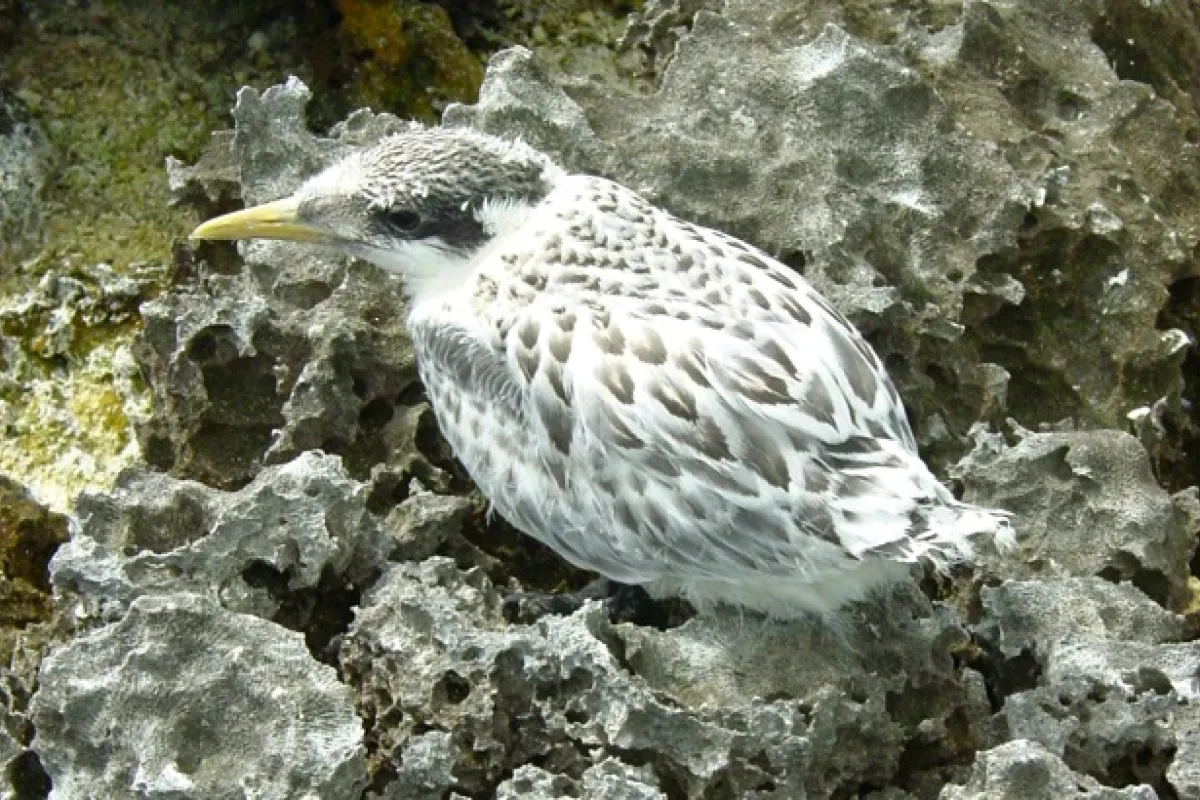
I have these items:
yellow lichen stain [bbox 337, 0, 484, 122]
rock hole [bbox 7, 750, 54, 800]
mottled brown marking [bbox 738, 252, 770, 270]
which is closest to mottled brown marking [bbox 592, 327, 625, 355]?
mottled brown marking [bbox 738, 252, 770, 270]

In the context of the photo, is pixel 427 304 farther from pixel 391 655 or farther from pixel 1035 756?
pixel 1035 756

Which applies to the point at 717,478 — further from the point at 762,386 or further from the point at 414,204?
the point at 414,204

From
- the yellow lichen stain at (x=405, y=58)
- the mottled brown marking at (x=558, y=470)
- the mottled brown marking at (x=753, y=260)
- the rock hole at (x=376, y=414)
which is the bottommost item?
the rock hole at (x=376, y=414)

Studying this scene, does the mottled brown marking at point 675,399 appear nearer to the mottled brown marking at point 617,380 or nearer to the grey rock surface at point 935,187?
the mottled brown marking at point 617,380

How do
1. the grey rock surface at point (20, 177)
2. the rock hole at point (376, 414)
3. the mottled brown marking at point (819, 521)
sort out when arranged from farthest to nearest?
the grey rock surface at point (20, 177)
the rock hole at point (376, 414)
the mottled brown marking at point (819, 521)

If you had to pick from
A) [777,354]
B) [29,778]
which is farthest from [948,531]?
[29,778]

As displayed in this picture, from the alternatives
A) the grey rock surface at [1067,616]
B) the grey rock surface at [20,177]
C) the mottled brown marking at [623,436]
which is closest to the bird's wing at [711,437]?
the mottled brown marking at [623,436]

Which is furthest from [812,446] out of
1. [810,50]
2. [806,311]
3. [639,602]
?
[810,50]
